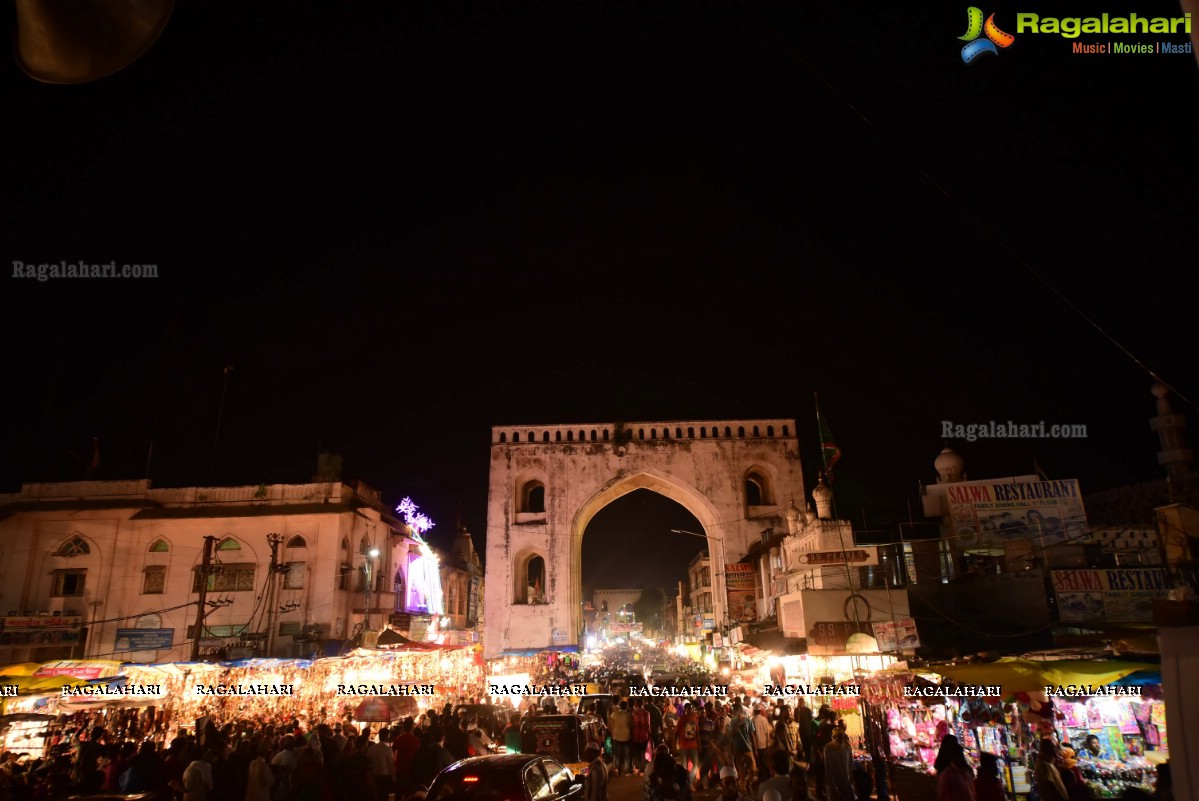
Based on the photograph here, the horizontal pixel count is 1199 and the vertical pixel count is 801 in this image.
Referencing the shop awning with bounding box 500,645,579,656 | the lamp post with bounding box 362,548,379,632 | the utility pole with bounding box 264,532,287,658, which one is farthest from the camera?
the shop awning with bounding box 500,645,579,656

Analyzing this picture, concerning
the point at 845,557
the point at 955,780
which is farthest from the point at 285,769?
the point at 845,557

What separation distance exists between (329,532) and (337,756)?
15396mm

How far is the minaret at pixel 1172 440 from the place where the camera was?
64.6 ft

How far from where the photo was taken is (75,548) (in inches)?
948

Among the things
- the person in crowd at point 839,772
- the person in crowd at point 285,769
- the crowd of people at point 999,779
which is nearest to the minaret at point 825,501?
the crowd of people at point 999,779

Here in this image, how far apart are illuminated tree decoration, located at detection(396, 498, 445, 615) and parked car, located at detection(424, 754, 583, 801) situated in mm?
24731

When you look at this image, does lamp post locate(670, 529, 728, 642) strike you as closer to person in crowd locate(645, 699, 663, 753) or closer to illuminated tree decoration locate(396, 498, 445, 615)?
illuminated tree decoration locate(396, 498, 445, 615)

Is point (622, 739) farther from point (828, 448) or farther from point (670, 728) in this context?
point (828, 448)

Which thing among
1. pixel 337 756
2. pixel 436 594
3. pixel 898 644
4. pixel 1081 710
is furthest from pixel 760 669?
pixel 436 594

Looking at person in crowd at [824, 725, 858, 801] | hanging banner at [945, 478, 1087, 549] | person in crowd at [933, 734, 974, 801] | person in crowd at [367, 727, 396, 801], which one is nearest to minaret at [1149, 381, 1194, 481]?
hanging banner at [945, 478, 1087, 549]

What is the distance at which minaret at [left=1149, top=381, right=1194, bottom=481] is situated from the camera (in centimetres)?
1969

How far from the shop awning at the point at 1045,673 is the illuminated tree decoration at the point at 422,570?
83.9ft

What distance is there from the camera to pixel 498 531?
31.4 metres

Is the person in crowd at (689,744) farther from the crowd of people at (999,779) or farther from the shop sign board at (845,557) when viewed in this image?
the shop sign board at (845,557)
